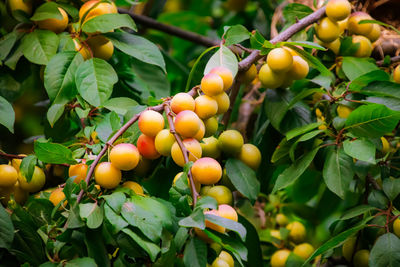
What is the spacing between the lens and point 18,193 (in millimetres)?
864

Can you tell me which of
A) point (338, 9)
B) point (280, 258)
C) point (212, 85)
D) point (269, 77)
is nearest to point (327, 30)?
point (338, 9)

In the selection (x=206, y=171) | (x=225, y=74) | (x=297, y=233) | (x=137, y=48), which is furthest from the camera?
(x=297, y=233)

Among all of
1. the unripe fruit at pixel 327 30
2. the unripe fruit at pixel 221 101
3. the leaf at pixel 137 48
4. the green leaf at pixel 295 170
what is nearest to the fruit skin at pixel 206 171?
the unripe fruit at pixel 221 101

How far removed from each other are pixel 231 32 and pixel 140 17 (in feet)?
1.90

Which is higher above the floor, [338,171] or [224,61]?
[224,61]

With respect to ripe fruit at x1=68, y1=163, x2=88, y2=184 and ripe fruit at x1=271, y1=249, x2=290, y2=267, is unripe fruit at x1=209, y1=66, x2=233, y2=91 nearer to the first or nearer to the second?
ripe fruit at x1=68, y1=163, x2=88, y2=184

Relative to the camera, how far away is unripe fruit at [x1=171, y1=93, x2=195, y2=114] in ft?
2.30

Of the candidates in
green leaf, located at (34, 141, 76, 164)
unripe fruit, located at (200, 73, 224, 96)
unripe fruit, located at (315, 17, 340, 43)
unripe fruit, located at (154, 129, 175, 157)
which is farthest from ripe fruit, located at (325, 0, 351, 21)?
green leaf, located at (34, 141, 76, 164)

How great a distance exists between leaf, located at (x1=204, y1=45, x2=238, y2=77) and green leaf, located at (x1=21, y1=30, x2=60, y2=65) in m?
0.34

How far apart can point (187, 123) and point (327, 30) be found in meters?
0.52

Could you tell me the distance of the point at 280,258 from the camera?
113 centimetres

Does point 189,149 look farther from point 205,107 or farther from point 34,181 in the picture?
point 34,181

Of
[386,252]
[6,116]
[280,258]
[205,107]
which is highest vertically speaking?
[205,107]

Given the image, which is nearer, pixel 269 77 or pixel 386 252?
pixel 386 252
